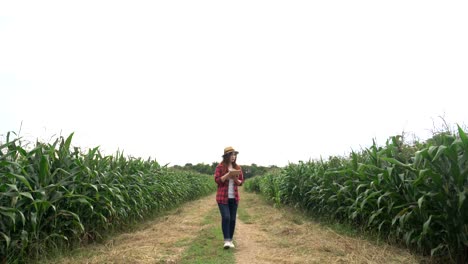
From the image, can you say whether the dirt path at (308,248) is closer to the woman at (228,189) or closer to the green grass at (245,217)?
the woman at (228,189)

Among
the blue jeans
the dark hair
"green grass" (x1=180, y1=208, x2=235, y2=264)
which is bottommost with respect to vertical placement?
"green grass" (x1=180, y1=208, x2=235, y2=264)

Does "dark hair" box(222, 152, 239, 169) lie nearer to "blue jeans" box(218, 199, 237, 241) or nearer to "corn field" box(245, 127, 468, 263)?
"blue jeans" box(218, 199, 237, 241)

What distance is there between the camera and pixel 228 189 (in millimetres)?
5902

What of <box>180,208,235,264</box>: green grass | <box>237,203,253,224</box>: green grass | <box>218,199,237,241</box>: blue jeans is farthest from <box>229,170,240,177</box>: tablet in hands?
<box>237,203,253,224</box>: green grass

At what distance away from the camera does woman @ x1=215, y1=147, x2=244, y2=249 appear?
5.79m

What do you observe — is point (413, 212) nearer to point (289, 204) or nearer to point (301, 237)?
point (301, 237)

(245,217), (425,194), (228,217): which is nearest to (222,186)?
(228,217)

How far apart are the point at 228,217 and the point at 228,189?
0.48 m

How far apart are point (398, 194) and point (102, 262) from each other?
4433 mm

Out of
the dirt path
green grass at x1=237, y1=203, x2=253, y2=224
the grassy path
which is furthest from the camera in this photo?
green grass at x1=237, y1=203, x2=253, y2=224

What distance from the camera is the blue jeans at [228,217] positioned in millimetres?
5785

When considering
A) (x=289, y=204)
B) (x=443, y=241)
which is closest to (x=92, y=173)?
(x=443, y=241)

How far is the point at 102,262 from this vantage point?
4.70 meters

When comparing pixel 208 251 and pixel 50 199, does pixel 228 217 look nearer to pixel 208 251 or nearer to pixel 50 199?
pixel 208 251
